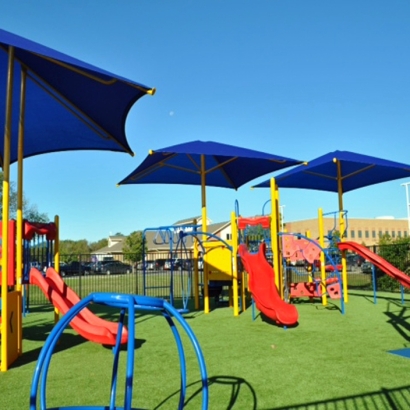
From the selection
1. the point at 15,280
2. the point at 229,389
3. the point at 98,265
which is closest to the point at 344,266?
the point at 229,389

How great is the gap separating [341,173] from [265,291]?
21.7 feet

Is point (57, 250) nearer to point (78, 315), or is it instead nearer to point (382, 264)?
point (78, 315)

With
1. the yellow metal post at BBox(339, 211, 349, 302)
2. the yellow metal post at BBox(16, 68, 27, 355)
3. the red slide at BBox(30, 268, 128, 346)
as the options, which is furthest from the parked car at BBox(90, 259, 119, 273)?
the yellow metal post at BBox(16, 68, 27, 355)

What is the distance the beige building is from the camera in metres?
72.0

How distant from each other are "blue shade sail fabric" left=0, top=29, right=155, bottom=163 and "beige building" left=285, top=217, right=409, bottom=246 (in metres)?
64.4

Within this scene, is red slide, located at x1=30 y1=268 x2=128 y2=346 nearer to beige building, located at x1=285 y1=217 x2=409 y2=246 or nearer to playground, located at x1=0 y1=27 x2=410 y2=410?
playground, located at x1=0 y1=27 x2=410 y2=410

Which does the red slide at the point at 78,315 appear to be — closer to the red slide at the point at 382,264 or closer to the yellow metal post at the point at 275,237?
the yellow metal post at the point at 275,237

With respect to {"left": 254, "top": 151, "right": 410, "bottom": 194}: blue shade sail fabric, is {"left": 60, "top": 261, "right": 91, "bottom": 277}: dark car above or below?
below

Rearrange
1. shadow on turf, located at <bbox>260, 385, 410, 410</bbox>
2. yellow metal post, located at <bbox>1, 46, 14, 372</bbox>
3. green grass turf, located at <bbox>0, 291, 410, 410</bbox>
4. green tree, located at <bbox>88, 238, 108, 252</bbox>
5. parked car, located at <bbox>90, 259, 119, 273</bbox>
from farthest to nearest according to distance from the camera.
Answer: green tree, located at <bbox>88, 238, 108, 252</bbox> < parked car, located at <bbox>90, 259, 119, 273</bbox> < yellow metal post, located at <bbox>1, 46, 14, 372</bbox> < green grass turf, located at <bbox>0, 291, 410, 410</bbox> < shadow on turf, located at <bbox>260, 385, 410, 410</bbox>

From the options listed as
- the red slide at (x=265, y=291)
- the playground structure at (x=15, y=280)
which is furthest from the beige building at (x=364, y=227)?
the playground structure at (x=15, y=280)

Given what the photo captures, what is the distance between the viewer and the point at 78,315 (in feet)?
22.5

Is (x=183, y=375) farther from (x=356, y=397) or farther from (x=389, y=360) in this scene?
(x=389, y=360)

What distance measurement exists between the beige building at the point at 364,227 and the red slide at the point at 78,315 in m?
66.1

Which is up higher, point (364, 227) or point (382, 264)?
point (364, 227)
